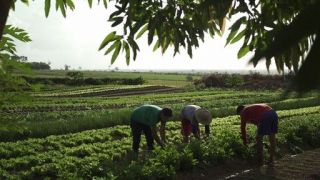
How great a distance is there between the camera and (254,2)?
→ 356 cm

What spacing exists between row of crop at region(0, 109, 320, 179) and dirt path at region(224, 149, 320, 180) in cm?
81

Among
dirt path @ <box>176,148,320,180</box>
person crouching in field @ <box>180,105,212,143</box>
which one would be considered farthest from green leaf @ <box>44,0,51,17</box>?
person crouching in field @ <box>180,105,212,143</box>

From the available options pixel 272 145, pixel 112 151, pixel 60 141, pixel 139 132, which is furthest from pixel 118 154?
pixel 272 145

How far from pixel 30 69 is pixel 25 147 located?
8.28 m

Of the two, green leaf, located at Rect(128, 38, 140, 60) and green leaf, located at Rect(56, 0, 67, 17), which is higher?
green leaf, located at Rect(56, 0, 67, 17)

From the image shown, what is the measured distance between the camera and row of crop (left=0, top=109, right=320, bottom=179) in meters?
8.20

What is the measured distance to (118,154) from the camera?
10414 mm

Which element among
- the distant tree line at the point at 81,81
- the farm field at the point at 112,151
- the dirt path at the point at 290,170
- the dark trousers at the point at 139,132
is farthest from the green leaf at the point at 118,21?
the distant tree line at the point at 81,81

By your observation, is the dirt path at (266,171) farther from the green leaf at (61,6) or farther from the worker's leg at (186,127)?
the green leaf at (61,6)

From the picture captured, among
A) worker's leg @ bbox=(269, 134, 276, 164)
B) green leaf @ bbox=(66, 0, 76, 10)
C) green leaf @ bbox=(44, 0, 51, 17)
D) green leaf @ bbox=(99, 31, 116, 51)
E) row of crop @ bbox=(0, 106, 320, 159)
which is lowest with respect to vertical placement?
row of crop @ bbox=(0, 106, 320, 159)

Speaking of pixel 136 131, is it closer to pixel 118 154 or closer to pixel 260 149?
pixel 118 154

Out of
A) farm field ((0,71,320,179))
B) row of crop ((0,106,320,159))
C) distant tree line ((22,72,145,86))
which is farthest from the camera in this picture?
distant tree line ((22,72,145,86))

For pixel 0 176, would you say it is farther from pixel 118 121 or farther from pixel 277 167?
pixel 118 121

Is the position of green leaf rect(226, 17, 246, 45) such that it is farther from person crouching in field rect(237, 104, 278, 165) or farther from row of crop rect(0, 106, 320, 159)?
row of crop rect(0, 106, 320, 159)
